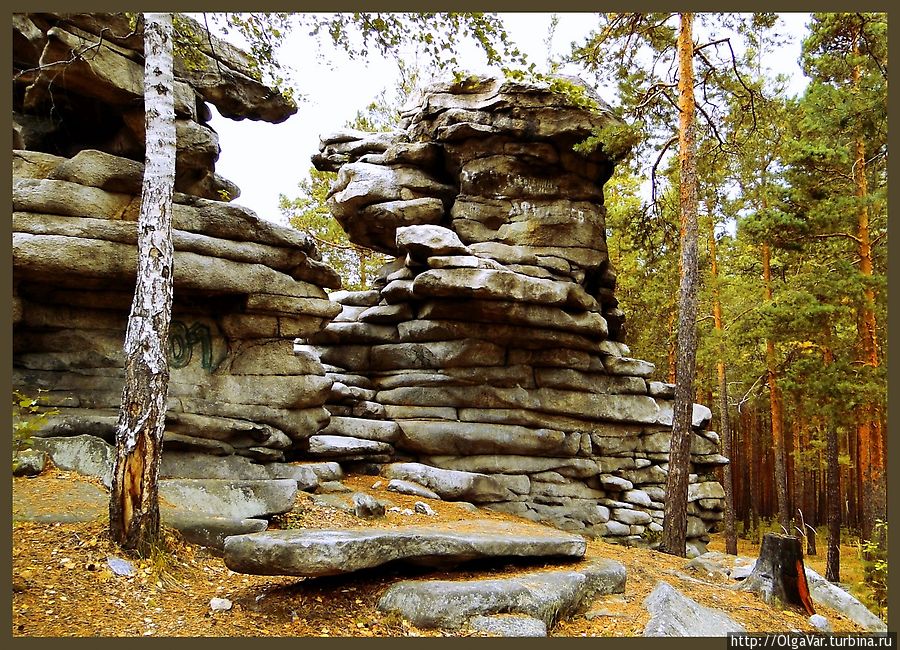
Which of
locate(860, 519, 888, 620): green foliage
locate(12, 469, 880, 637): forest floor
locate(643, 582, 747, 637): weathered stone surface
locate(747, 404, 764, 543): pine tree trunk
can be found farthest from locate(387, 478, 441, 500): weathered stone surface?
locate(747, 404, 764, 543): pine tree trunk

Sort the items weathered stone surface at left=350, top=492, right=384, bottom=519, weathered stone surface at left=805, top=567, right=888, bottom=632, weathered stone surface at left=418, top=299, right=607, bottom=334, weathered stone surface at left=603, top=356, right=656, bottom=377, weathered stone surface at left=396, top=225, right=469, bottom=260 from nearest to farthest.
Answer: weathered stone surface at left=805, top=567, right=888, bottom=632 < weathered stone surface at left=350, top=492, right=384, bottom=519 < weathered stone surface at left=418, top=299, right=607, bottom=334 < weathered stone surface at left=396, top=225, right=469, bottom=260 < weathered stone surface at left=603, top=356, right=656, bottom=377

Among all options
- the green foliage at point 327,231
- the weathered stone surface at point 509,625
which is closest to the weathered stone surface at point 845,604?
the weathered stone surface at point 509,625

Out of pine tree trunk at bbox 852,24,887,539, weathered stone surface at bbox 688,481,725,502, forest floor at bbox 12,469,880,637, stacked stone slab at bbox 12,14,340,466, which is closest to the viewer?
forest floor at bbox 12,469,880,637

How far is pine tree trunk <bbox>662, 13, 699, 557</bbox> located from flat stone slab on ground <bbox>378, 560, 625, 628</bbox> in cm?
523

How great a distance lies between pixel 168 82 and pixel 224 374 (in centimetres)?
524

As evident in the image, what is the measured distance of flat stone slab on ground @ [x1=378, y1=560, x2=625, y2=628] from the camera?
5152 millimetres

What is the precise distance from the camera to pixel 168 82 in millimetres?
6758

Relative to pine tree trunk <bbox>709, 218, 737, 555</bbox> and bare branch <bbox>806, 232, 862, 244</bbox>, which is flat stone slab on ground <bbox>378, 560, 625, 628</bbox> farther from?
pine tree trunk <bbox>709, 218, 737, 555</bbox>

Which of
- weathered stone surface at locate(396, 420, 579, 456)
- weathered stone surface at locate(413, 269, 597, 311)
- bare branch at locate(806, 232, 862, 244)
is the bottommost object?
weathered stone surface at locate(396, 420, 579, 456)

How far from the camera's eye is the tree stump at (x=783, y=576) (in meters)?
6.77

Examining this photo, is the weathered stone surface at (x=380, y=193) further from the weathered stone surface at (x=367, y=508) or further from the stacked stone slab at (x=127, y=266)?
the weathered stone surface at (x=367, y=508)

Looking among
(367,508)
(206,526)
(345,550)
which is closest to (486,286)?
(367,508)

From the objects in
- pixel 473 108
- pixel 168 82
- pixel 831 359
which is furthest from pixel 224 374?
pixel 831 359

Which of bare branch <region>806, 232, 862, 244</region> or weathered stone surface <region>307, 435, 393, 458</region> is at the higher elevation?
bare branch <region>806, 232, 862, 244</region>
